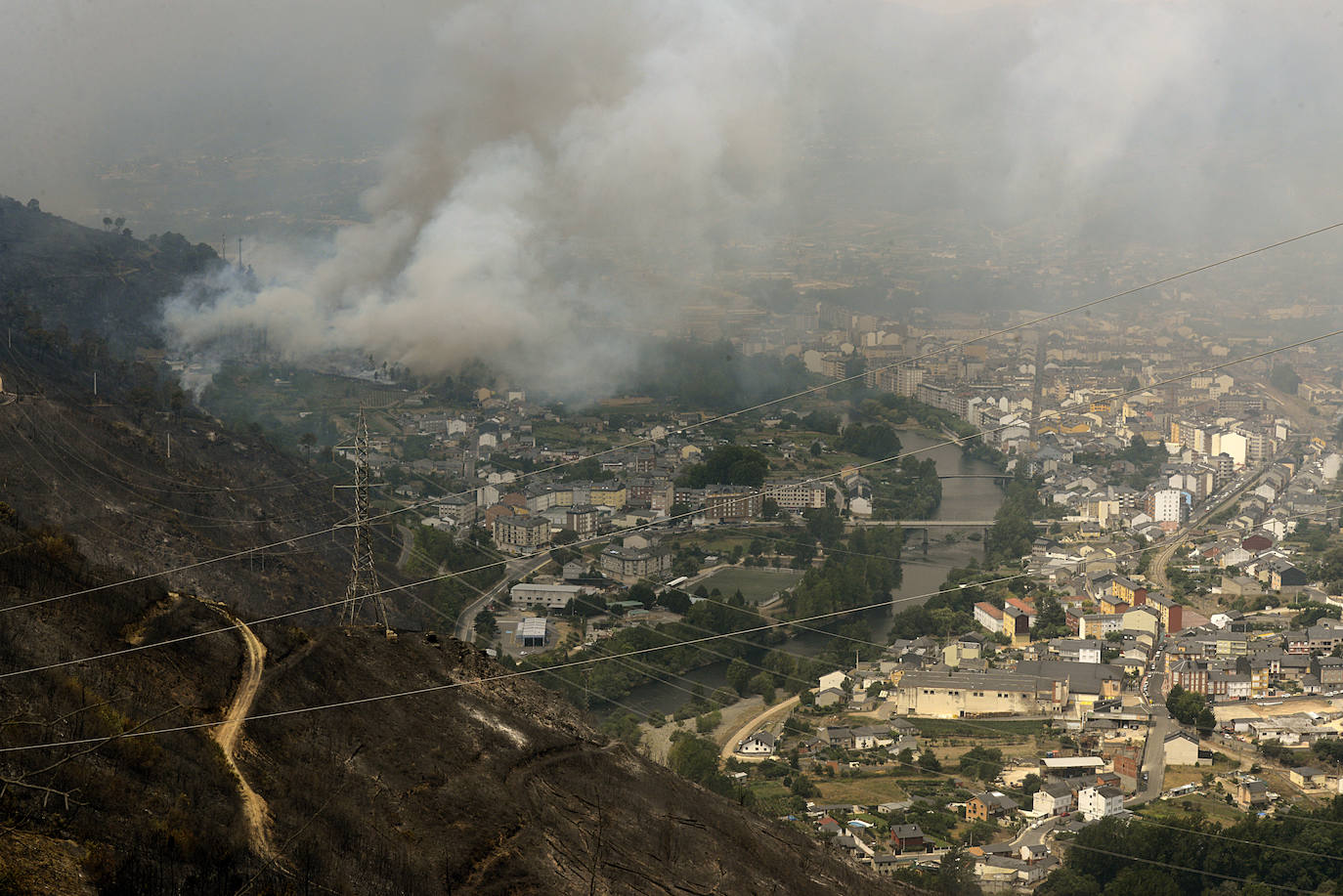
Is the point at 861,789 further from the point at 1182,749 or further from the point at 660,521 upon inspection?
the point at 660,521

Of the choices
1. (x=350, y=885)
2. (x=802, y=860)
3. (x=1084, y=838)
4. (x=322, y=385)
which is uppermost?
(x=322, y=385)

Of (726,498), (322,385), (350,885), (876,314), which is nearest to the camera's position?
(350,885)

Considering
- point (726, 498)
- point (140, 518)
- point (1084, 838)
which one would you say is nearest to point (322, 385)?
point (726, 498)

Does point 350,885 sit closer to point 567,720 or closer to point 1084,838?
point 567,720

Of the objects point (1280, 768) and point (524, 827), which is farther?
point (1280, 768)

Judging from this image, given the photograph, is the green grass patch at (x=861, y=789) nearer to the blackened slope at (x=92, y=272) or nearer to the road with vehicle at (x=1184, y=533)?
the road with vehicle at (x=1184, y=533)

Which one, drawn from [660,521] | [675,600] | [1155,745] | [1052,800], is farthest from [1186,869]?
[660,521]

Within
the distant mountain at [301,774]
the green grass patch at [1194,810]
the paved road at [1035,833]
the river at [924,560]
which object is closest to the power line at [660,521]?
the distant mountain at [301,774]

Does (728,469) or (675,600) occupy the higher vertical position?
(728,469)
